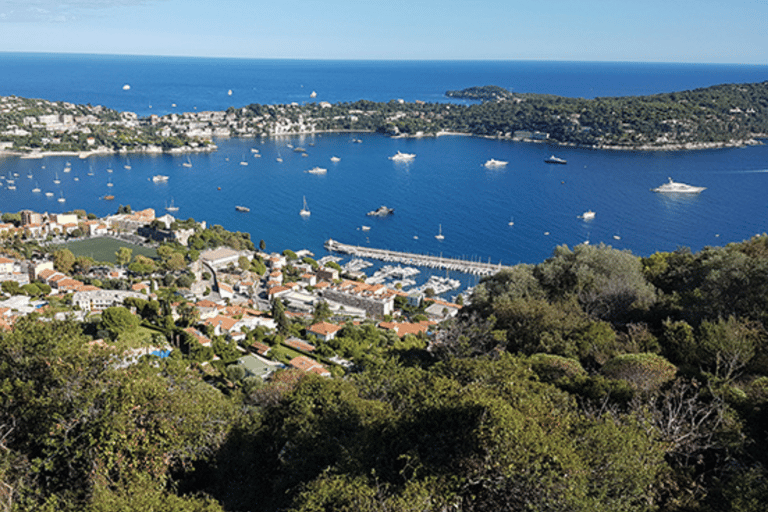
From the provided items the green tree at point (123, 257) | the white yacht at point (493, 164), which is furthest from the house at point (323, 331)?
the white yacht at point (493, 164)

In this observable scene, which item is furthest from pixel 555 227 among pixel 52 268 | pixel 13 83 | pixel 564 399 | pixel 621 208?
pixel 13 83

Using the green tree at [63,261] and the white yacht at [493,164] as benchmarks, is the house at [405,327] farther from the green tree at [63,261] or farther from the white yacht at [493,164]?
the white yacht at [493,164]

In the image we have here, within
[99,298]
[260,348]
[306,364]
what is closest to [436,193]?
[99,298]

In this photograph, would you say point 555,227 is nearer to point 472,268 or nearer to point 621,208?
point 621,208

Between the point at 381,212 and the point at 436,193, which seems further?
the point at 436,193

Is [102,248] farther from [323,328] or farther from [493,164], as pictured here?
[493,164]

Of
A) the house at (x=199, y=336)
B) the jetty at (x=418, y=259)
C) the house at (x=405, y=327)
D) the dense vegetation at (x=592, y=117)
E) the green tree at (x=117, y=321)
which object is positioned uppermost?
the dense vegetation at (x=592, y=117)
